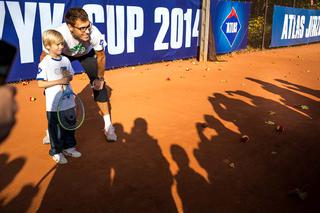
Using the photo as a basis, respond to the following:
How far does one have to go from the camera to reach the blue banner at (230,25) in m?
16.2

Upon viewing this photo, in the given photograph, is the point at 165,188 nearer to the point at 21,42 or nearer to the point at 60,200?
the point at 60,200

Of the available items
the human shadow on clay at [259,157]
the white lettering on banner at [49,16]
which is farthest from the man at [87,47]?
the white lettering on banner at [49,16]

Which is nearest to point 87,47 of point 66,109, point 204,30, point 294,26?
point 66,109

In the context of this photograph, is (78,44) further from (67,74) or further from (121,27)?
(121,27)

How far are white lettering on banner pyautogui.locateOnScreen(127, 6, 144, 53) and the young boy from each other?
25.6 ft

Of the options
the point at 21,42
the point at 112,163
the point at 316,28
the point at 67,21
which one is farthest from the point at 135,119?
the point at 316,28

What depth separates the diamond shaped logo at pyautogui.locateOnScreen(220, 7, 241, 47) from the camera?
16.8m

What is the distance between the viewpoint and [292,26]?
867 inches

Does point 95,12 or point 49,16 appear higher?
point 95,12

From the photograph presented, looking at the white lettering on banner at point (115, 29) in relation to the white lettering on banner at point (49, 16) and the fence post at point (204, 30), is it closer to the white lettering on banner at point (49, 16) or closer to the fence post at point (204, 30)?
the white lettering on banner at point (49, 16)

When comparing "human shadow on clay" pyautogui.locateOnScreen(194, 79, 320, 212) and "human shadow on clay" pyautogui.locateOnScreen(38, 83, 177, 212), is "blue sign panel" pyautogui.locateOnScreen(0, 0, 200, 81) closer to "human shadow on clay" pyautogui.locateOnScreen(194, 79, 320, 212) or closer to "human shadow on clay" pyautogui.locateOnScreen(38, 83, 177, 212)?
"human shadow on clay" pyautogui.locateOnScreen(38, 83, 177, 212)

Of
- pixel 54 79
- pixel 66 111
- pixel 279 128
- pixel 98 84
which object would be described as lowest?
pixel 279 128

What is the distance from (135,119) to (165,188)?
8.74 feet

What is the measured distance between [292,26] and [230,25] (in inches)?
275
